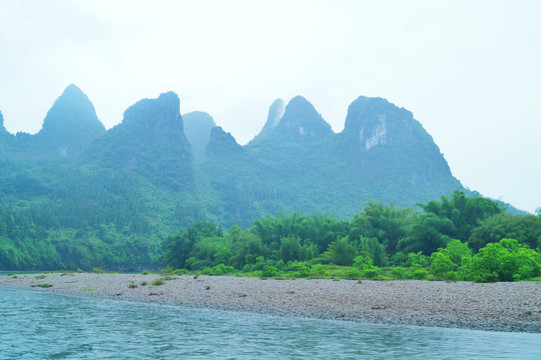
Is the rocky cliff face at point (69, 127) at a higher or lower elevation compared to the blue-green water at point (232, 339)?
higher

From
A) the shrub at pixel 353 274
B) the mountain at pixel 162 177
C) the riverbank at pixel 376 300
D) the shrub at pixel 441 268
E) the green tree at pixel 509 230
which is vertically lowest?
the riverbank at pixel 376 300

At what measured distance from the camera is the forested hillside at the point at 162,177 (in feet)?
260

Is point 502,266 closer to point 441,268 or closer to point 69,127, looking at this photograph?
point 441,268

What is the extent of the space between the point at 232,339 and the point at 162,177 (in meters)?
128

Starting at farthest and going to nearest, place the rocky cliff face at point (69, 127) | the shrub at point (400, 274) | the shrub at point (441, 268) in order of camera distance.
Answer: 1. the rocky cliff face at point (69, 127)
2. the shrub at point (400, 274)
3. the shrub at point (441, 268)

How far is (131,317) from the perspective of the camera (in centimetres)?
1357

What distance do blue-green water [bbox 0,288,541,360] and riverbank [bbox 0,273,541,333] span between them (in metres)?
0.93

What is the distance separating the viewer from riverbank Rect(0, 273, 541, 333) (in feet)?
37.6

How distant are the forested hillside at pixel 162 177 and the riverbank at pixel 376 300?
186 feet

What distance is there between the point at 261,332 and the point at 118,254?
73388 mm

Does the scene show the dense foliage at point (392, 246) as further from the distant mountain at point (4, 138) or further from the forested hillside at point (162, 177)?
the distant mountain at point (4, 138)

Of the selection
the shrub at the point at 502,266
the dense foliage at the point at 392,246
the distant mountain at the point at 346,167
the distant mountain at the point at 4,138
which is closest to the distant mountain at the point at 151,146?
the distant mountain at the point at 346,167

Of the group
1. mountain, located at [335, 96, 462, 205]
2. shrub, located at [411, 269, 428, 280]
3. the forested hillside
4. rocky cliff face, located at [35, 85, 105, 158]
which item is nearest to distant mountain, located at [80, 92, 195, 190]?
the forested hillside

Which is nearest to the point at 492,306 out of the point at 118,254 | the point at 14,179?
the point at 118,254
